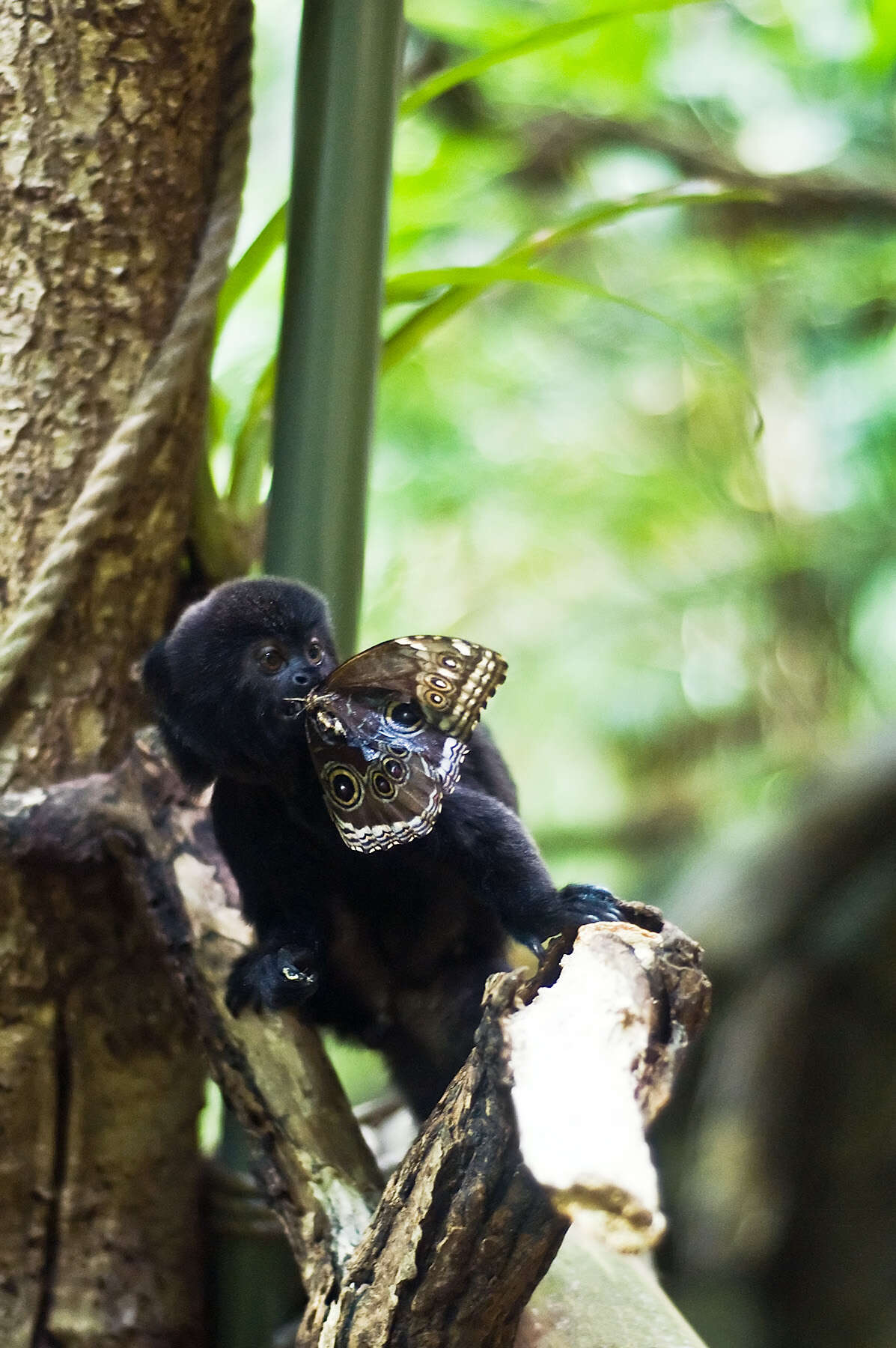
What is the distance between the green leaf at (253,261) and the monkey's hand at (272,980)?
794 millimetres

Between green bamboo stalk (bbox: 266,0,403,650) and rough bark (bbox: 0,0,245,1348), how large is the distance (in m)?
0.11

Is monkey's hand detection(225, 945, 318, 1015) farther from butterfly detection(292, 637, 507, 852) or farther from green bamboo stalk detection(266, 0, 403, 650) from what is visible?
green bamboo stalk detection(266, 0, 403, 650)

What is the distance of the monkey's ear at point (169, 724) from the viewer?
1.29 metres

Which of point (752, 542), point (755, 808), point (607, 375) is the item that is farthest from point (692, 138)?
point (755, 808)

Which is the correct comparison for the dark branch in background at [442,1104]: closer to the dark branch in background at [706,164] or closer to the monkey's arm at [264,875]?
the monkey's arm at [264,875]

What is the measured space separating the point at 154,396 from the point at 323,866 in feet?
1.85

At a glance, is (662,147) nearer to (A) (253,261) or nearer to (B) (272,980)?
(A) (253,261)

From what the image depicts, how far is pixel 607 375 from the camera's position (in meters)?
4.04

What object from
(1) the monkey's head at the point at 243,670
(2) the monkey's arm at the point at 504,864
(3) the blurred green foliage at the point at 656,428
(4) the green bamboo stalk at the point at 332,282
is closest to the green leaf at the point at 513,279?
(4) the green bamboo stalk at the point at 332,282

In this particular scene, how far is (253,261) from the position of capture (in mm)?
1581

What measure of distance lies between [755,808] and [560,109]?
7.51 feet

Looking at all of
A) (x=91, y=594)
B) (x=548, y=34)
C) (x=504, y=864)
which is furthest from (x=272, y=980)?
(x=548, y=34)

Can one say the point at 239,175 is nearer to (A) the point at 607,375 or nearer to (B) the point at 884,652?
(A) the point at 607,375

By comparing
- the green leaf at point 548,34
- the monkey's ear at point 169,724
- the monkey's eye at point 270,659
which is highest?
the green leaf at point 548,34
